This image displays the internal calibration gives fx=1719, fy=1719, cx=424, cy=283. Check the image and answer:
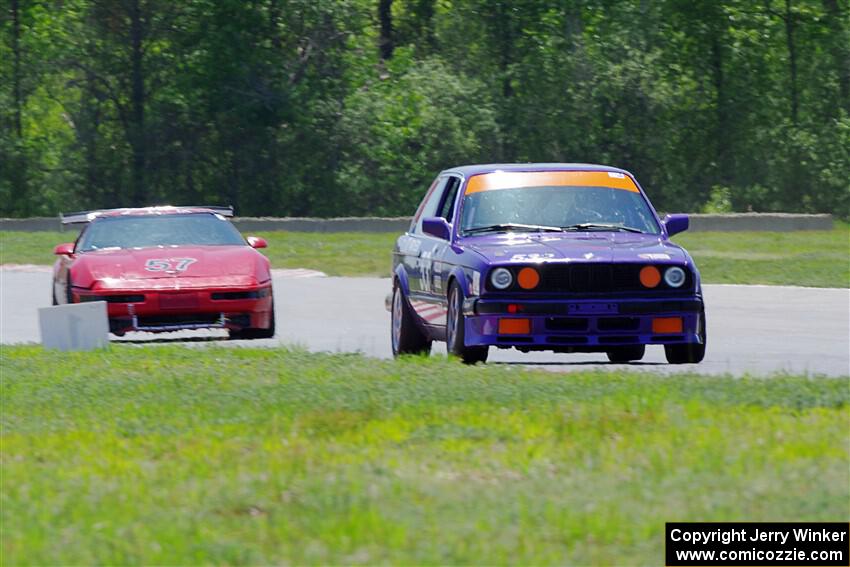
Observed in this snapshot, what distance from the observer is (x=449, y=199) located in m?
14.1

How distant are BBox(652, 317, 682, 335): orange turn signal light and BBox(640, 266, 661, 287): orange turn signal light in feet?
0.86

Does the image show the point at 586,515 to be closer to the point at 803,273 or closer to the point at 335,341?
the point at 335,341

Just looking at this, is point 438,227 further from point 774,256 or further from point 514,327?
point 774,256

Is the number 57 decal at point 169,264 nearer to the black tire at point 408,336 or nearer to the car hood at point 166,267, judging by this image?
the car hood at point 166,267

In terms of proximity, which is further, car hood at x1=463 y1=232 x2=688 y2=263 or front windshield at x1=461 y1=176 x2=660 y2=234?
front windshield at x1=461 y1=176 x2=660 y2=234

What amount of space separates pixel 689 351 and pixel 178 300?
526 centimetres

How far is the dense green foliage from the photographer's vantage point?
4622 cm

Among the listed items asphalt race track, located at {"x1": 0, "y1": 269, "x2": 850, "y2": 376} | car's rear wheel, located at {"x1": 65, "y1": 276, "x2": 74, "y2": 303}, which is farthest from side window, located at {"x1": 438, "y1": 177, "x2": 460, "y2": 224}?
car's rear wheel, located at {"x1": 65, "y1": 276, "x2": 74, "y2": 303}

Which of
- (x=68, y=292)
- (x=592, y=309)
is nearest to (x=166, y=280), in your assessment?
(x=68, y=292)

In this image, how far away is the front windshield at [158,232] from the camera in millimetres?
17156

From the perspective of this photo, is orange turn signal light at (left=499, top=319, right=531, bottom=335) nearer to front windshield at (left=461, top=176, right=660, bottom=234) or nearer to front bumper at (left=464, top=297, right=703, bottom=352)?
front bumper at (left=464, top=297, right=703, bottom=352)

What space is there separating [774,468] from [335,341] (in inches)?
364

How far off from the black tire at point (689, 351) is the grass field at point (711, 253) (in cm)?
1068

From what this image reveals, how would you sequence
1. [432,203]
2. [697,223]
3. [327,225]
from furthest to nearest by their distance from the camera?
[327,225] → [697,223] → [432,203]
